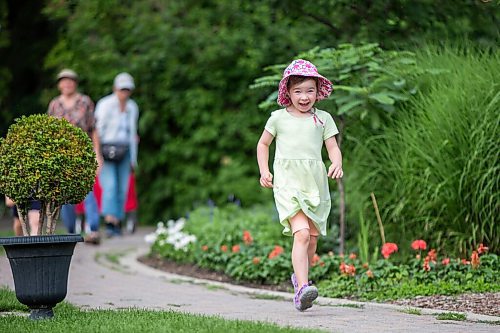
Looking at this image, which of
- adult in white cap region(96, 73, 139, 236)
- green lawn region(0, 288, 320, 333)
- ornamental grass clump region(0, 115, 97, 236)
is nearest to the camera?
green lawn region(0, 288, 320, 333)

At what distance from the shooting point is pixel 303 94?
6324mm

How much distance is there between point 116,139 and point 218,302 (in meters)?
5.23

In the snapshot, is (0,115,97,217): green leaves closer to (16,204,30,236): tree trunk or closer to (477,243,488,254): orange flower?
(16,204,30,236): tree trunk

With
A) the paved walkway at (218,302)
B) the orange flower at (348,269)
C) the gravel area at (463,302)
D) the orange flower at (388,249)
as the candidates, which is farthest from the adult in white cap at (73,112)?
the gravel area at (463,302)

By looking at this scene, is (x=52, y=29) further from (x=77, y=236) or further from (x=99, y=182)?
(x=77, y=236)

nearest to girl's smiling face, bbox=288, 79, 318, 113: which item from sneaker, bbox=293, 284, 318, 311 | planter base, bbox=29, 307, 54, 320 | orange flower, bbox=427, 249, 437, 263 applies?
sneaker, bbox=293, 284, 318, 311

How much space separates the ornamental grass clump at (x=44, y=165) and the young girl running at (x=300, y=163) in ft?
3.85

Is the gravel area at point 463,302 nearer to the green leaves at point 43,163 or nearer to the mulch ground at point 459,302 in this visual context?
the mulch ground at point 459,302

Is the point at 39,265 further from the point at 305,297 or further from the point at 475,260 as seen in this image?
the point at 475,260

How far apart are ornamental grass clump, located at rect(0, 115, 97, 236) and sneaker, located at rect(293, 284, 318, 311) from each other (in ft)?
4.68

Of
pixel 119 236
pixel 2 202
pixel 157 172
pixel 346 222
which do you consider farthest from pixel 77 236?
pixel 2 202

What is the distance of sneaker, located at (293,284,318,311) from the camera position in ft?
19.3

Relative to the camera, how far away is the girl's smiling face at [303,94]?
6324mm

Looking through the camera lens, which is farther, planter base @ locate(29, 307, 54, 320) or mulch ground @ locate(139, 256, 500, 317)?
mulch ground @ locate(139, 256, 500, 317)
